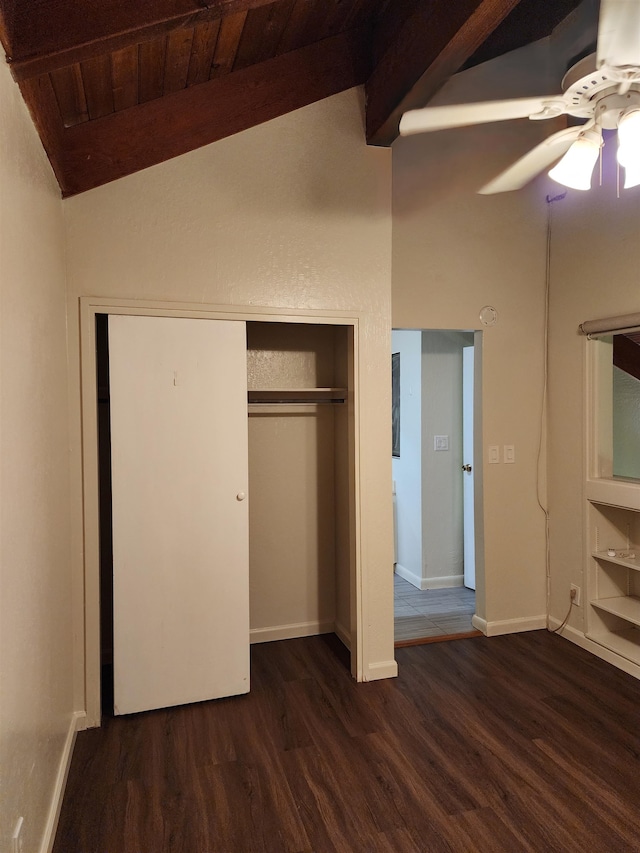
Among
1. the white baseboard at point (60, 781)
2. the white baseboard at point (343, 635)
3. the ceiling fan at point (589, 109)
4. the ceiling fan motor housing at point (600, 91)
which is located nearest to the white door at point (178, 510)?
the white baseboard at point (60, 781)

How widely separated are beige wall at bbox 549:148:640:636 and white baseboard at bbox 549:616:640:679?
31 millimetres

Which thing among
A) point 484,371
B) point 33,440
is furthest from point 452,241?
point 33,440

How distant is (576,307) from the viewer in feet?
11.3

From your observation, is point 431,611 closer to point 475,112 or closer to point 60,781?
point 60,781

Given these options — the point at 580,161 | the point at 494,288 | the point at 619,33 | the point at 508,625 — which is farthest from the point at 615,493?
the point at 619,33

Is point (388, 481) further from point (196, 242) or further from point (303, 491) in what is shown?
point (196, 242)

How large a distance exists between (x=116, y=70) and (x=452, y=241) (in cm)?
216

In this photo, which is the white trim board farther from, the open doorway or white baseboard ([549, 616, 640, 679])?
Answer: the open doorway

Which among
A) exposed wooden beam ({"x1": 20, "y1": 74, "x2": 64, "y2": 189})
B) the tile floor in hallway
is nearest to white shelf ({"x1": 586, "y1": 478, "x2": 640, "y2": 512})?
the tile floor in hallway

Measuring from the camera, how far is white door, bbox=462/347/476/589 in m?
4.60

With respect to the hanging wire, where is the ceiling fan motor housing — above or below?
above

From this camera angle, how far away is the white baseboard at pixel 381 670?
3.02 metres

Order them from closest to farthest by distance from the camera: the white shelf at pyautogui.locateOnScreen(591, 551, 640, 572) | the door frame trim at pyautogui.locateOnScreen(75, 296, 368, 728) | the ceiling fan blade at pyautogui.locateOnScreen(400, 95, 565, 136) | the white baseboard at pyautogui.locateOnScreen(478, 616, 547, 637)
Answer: the ceiling fan blade at pyautogui.locateOnScreen(400, 95, 565, 136)
the door frame trim at pyautogui.locateOnScreen(75, 296, 368, 728)
the white shelf at pyautogui.locateOnScreen(591, 551, 640, 572)
the white baseboard at pyautogui.locateOnScreen(478, 616, 547, 637)

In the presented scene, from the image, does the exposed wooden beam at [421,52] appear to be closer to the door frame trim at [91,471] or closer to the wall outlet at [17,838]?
the door frame trim at [91,471]
